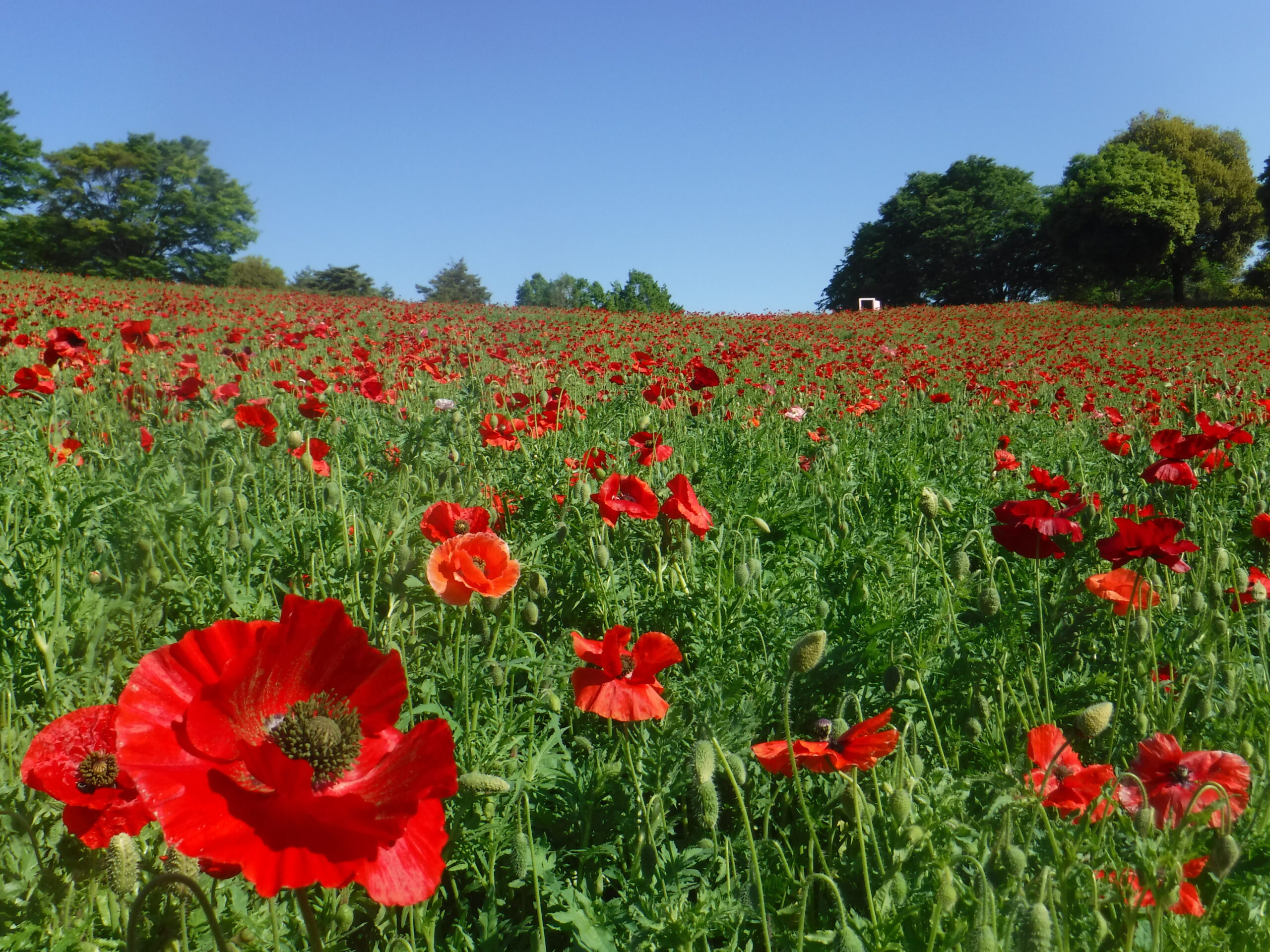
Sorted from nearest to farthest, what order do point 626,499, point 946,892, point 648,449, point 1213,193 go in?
point 946,892
point 626,499
point 648,449
point 1213,193

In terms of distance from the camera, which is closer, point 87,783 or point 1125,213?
point 87,783

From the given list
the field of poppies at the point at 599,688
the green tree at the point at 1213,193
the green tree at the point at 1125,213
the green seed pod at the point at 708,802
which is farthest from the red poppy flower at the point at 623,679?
the green tree at the point at 1213,193

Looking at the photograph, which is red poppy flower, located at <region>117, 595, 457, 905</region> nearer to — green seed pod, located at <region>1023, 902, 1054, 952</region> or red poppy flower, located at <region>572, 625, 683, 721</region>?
red poppy flower, located at <region>572, 625, 683, 721</region>

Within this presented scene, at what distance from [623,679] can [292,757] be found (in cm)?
65

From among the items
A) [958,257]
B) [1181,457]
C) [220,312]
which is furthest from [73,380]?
[958,257]

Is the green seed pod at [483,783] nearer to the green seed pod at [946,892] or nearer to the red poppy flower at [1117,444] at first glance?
the green seed pod at [946,892]

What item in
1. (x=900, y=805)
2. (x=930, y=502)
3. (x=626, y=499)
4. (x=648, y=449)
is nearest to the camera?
(x=900, y=805)

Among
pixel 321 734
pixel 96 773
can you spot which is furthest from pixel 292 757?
pixel 96 773

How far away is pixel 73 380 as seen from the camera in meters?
3.74

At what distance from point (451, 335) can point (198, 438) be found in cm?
615

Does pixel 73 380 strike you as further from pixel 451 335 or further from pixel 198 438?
pixel 451 335

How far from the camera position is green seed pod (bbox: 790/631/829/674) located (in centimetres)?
113

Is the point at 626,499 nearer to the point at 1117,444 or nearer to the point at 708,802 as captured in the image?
the point at 708,802

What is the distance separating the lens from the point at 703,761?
109 cm
